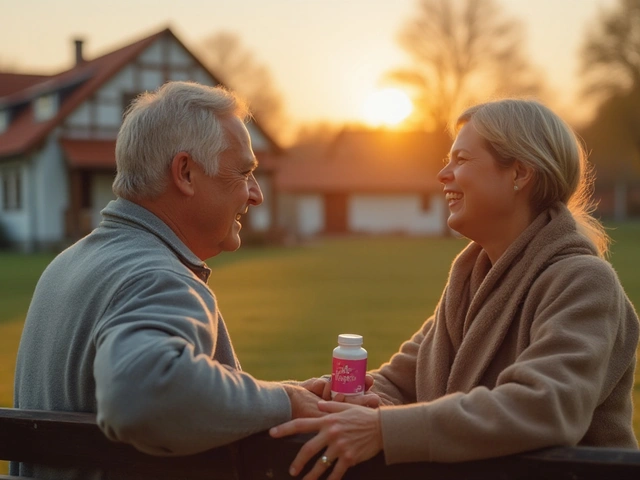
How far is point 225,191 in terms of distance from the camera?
2.40 metres

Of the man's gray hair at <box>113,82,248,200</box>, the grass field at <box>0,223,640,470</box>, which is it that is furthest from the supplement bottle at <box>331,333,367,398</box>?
the grass field at <box>0,223,640,470</box>

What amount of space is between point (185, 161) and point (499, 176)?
1051 mm

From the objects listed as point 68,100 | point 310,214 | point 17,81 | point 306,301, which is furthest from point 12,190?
point 306,301

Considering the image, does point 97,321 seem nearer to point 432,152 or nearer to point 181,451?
point 181,451

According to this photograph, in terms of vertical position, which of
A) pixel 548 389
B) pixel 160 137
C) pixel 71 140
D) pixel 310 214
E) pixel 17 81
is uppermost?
pixel 160 137

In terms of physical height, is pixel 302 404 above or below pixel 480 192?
below

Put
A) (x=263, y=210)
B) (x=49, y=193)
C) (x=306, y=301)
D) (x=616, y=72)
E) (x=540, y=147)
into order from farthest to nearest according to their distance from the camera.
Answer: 1. (x=616, y=72)
2. (x=263, y=210)
3. (x=49, y=193)
4. (x=306, y=301)
5. (x=540, y=147)

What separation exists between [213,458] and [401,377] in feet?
4.59

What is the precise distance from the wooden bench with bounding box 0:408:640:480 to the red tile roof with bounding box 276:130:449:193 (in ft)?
145

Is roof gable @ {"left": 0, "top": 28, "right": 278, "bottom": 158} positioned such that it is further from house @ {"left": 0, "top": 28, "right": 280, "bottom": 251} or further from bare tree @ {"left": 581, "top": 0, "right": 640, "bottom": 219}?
bare tree @ {"left": 581, "top": 0, "right": 640, "bottom": 219}

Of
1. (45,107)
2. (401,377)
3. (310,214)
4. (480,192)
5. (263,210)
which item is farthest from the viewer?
(310,214)

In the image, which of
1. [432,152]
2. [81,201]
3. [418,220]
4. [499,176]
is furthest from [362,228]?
[499,176]

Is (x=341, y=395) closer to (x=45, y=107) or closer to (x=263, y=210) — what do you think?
(x=45, y=107)

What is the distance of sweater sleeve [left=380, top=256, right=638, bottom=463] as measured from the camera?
170 cm
